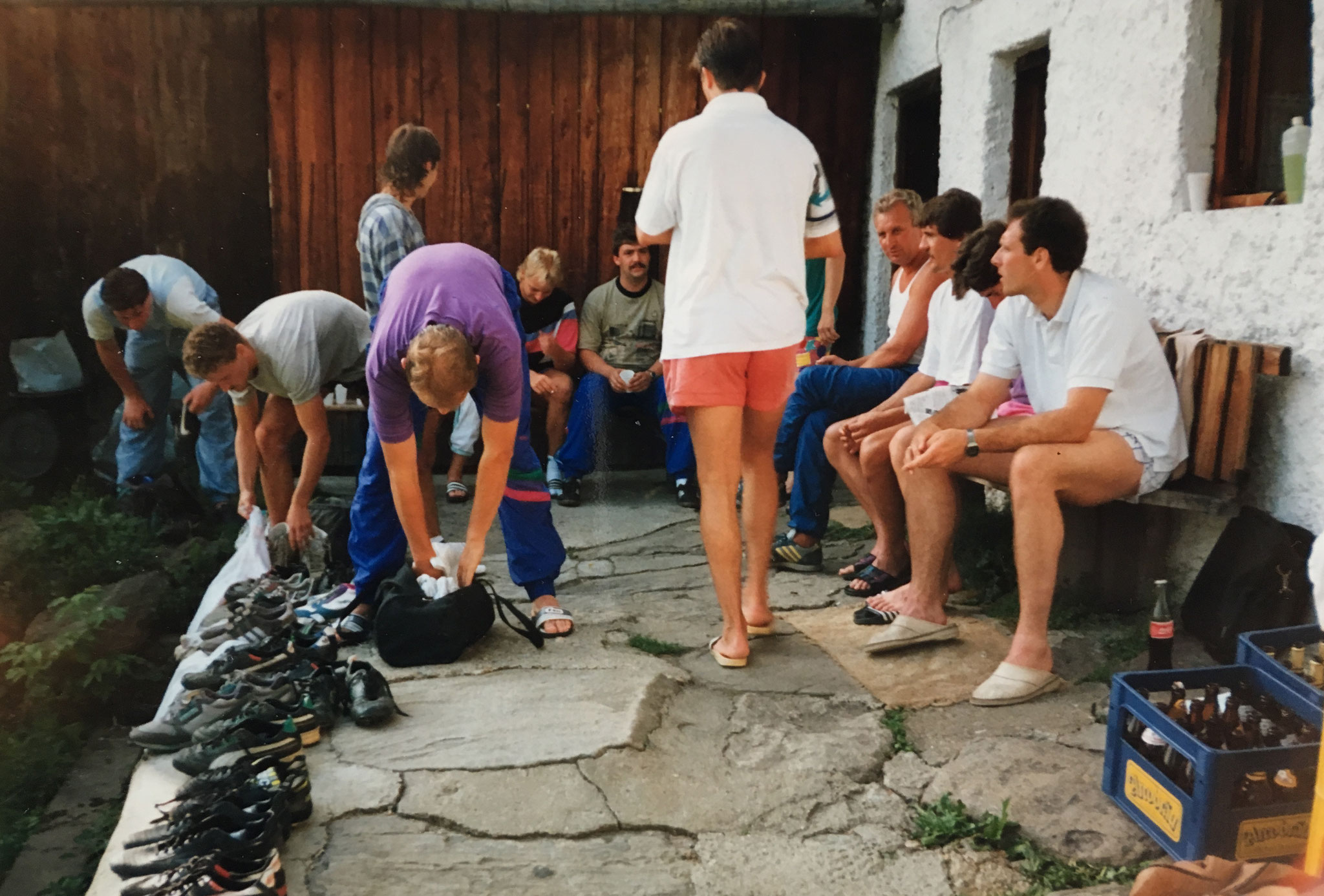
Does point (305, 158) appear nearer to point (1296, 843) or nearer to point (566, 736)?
point (566, 736)

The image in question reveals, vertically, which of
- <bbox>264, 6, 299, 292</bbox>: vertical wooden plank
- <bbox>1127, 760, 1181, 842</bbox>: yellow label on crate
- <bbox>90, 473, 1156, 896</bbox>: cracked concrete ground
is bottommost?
<bbox>90, 473, 1156, 896</bbox>: cracked concrete ground

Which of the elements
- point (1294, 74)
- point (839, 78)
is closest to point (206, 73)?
point (839, 78)

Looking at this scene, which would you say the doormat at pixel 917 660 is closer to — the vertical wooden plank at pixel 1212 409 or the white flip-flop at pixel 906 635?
the white flip-flop at pixel 906 635

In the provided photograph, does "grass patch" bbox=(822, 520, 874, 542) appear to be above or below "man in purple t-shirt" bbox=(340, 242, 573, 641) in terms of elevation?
below

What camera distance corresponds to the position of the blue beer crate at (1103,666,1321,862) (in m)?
2.46

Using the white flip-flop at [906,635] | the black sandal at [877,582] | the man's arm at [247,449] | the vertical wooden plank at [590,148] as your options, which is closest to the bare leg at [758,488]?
the white flip-flop at [906,635]

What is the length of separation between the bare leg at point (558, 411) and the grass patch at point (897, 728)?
3.56 metres

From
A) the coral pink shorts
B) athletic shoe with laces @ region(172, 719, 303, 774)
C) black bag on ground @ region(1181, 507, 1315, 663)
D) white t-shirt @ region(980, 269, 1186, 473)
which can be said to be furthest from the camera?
the coral pink shorts

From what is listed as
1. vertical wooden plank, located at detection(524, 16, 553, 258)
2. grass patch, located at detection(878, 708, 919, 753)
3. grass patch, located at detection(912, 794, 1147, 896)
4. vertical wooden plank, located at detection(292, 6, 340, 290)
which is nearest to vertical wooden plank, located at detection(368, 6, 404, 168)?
vertical wooden plank, located at detection(292, 6, 340, 290)

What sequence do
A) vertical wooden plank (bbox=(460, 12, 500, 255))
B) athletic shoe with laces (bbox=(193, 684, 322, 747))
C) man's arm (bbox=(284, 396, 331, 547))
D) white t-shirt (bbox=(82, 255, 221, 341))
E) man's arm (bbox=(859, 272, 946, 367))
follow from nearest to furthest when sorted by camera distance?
athletic shoe with laces (bbox=(193, 684, 322, 747))
man's arm (bbox=(284, 396, 331, 547))
man's arm (bbox=(859, 272, 946, 367))
white t-shirt (bbox=(82, 255, 221, 341))
vertical wooden plank (bbox=(460, 12, 500, 255))

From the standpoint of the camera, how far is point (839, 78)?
23.9 feet

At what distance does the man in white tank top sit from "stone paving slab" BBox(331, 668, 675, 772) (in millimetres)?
1517

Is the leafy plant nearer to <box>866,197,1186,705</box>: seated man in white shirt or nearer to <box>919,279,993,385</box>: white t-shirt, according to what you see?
<box>866,197,1186,705</box>: seated man in white shirt

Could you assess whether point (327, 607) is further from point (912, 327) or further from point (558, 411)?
point (912, 327)
